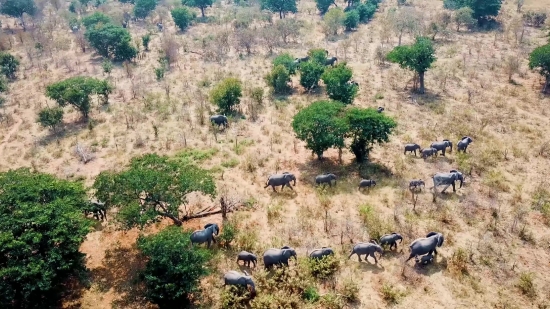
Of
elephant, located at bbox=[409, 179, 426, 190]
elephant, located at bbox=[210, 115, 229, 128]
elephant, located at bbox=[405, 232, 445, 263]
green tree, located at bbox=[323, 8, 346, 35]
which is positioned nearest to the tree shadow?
elephant, located at bbox=[405, 232, 445, 263]

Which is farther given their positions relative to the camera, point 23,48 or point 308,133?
point 23,48

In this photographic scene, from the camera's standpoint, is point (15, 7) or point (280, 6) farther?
point (280, 6)

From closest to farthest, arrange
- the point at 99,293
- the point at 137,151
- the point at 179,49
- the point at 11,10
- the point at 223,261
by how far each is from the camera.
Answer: the point at 99,293 → the point at 223,261 → the point at 137,151 → the point at 179,49 → the point at 11,10

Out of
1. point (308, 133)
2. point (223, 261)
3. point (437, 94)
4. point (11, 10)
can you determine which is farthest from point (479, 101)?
point (11, 10)

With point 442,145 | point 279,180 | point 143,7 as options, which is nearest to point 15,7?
point 143,7

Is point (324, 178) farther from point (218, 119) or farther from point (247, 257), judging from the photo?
point (218, 119)

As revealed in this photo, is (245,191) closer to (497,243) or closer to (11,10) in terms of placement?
(497,243)

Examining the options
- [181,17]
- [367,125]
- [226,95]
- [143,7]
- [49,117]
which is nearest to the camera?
[367,125]
